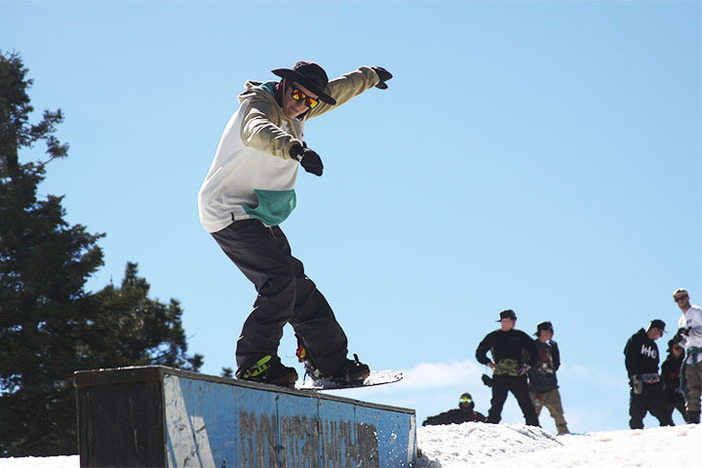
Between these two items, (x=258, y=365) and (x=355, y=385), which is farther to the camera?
(x=355, y=385)

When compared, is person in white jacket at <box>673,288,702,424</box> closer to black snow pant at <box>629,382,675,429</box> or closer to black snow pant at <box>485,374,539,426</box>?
black snow pant at <box>629,382,675,429</box>

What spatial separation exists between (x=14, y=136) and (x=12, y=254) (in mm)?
3706

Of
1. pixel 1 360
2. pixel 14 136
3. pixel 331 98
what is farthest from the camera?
pixel 14 136

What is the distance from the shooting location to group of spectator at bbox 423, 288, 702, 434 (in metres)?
9.15

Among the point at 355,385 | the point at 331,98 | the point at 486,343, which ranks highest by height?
the point at 331,98

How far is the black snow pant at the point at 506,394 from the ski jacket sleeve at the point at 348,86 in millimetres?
4841

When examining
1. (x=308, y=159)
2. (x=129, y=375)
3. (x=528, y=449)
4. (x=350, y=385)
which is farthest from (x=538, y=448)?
(x=129, y=375)

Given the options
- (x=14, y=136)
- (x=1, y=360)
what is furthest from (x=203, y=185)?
(x=14, y=136)

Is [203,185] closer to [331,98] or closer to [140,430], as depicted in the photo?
[331,98]

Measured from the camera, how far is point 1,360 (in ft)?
54.7

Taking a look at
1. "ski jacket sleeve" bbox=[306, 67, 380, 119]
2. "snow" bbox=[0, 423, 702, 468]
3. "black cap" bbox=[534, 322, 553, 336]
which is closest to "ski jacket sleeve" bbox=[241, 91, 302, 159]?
"ski jacket sleeve" bbox=[306, 67, 380, 119]

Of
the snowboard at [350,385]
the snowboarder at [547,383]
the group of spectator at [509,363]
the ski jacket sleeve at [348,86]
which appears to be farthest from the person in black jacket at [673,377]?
the ski jacket sleeve at [348,86]

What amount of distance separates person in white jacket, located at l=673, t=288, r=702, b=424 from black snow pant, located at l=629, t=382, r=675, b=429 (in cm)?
82

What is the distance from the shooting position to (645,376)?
10.4m
